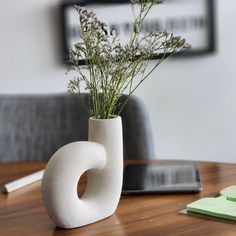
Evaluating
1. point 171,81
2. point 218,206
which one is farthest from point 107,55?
point 171,81

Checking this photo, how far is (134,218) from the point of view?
103cm

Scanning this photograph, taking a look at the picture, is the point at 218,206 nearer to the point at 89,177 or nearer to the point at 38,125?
the point at 89,177

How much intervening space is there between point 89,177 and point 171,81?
1.43 meters

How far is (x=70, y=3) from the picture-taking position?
7.36 ft

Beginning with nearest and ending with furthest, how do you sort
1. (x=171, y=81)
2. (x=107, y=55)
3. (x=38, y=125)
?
(x=107, y=55) → (x=38, y=125) → (x=171, y=81)

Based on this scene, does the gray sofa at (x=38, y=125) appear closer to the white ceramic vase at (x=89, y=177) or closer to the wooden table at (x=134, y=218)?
the wooden table at (x=134, y=218)

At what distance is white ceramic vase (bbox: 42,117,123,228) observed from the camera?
959mm

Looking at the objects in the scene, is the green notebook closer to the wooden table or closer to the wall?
the wooden table

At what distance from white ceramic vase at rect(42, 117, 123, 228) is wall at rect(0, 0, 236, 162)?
4.28ft

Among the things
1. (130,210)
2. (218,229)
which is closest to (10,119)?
(130,210)

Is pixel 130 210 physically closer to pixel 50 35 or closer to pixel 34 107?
pixel 34 107

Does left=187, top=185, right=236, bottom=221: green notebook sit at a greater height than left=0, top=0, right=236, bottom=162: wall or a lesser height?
lesser

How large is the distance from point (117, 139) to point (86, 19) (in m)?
0.25

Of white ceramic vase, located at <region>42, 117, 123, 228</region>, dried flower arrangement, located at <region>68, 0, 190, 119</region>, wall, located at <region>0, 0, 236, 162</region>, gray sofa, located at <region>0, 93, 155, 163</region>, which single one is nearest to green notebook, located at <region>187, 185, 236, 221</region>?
white ceramic vase, located at <region>42, 117, 123, 228</region>
